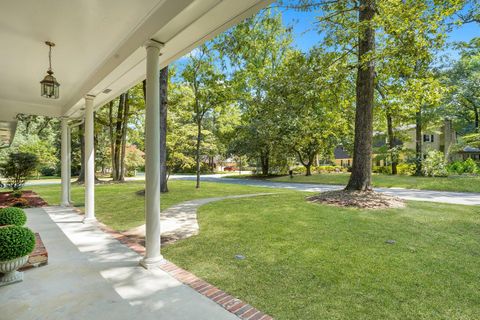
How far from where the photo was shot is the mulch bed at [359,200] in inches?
289

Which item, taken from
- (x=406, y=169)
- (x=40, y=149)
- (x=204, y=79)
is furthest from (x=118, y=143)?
(x=406, y=169)

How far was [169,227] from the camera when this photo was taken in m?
5.70

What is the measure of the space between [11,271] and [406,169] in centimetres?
2249

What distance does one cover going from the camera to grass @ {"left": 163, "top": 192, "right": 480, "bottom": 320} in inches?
103

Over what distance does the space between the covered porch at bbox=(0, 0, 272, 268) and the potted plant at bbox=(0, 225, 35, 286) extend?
133cm

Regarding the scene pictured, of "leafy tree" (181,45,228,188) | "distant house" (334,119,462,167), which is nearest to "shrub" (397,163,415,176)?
"distant house" (334,119,462,167)

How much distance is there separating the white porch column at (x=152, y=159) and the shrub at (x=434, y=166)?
18.6m

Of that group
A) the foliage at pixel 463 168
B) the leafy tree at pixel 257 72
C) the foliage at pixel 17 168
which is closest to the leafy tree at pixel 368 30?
the leafy tree at pixel 257 72

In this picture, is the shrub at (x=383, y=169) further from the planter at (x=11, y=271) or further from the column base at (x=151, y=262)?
the planter at (x=11, y=271)

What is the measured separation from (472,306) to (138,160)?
27696mm

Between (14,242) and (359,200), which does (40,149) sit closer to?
(14,242)

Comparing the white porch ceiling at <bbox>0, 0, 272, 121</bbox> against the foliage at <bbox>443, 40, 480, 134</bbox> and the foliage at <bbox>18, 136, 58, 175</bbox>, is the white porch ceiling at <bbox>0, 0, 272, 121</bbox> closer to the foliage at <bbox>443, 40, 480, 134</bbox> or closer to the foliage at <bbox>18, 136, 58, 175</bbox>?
the foliage at <bbox>18, 136, 58, 175</bbox>

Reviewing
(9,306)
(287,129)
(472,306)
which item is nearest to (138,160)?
(287,129)

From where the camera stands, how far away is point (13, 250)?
2.89m
